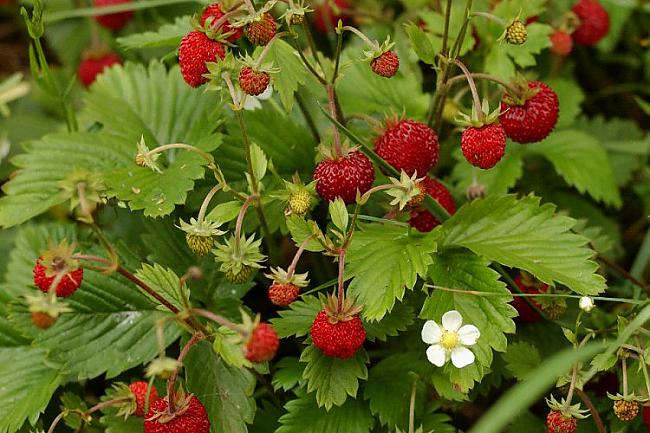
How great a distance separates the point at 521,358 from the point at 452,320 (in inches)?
10.2

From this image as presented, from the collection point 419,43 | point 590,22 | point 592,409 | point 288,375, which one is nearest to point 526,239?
point 592,409

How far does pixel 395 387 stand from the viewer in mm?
1823

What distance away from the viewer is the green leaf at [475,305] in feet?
5.54

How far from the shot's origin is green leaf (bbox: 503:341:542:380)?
184 cm

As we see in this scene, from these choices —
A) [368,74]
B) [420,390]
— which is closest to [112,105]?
[368,74]

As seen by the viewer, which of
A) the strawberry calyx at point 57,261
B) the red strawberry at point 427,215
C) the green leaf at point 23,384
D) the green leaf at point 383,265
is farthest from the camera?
the red strawberry at point 427,215

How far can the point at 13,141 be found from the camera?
10.5 feet

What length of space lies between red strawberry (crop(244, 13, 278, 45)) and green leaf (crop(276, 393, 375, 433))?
753mm

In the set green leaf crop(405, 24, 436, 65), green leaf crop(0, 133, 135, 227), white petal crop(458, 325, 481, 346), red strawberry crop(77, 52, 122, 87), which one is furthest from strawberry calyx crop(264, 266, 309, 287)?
red strawberry crop(77, 52, 122, 87)

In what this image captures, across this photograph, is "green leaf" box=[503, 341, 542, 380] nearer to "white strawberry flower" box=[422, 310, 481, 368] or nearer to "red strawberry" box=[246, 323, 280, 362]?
"white strawberry flower" box=[422, 310, 481, 368]

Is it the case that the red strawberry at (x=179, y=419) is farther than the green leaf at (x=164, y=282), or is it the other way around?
the green leaf at (x=164, y=282)

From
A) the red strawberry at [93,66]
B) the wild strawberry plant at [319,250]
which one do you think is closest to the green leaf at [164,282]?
the wild strawberry plant at [319,250]

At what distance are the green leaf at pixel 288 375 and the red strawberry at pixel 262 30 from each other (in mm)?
691

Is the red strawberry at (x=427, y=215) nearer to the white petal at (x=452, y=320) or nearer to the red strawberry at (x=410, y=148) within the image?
the red strawberry at (x=410, y=148)
